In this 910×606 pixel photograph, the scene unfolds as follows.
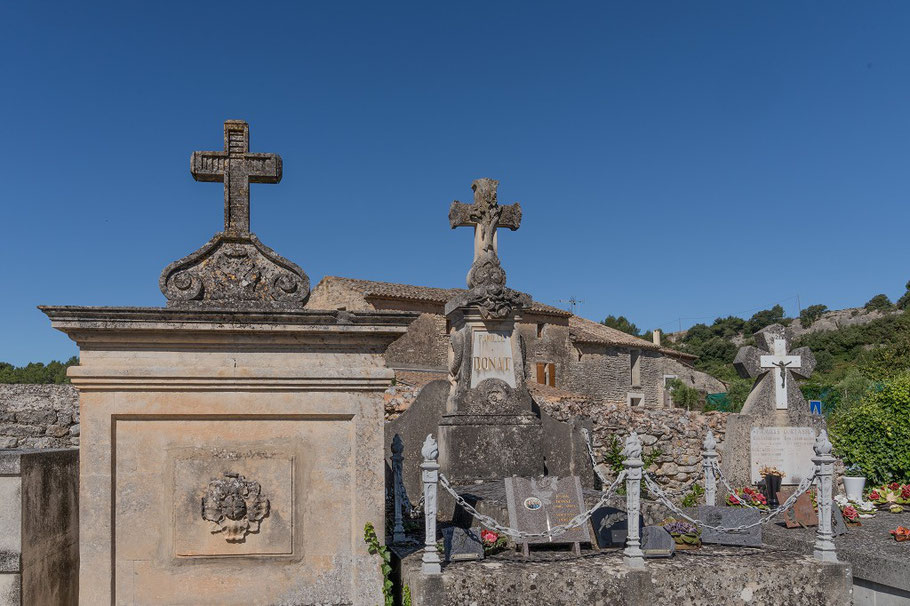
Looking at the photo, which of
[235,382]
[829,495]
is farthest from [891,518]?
[235,382]

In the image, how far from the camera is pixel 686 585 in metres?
5.66

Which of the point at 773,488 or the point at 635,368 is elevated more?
the point at 635,368

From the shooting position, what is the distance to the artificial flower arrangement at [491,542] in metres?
6.31

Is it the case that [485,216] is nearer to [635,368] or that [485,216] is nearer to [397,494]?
[397,494]

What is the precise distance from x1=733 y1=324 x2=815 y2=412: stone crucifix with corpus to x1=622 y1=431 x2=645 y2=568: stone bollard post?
5915mm

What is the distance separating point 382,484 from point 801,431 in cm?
866

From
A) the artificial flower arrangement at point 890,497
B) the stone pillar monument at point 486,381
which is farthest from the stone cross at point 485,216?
the artificial flower arrangement at point 890,497

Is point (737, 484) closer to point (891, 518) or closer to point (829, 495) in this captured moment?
point (891, 518)

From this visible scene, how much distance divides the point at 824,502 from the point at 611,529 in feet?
6.41

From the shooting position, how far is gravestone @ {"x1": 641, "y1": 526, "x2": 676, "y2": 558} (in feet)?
19.8

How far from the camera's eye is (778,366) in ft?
36.2

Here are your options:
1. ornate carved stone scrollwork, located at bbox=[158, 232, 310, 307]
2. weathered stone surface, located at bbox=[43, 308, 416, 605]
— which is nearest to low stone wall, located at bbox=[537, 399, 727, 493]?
weathered stone surface, located at bbox=[43, 308, 416, 605]

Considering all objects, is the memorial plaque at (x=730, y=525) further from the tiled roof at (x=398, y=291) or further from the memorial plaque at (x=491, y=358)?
the tiled roof at (x=398, y=291)

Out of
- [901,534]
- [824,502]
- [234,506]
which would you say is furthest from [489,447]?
[234,506]
